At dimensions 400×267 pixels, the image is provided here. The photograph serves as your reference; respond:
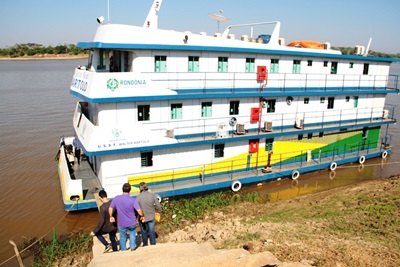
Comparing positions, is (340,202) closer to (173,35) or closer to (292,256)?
(292,256)

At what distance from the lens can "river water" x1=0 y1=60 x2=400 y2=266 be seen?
1277 cm

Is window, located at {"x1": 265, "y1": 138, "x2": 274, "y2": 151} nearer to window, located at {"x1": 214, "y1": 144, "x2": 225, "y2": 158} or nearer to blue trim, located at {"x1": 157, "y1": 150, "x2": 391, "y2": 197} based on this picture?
blue trim, located at {"x1": 157, "y1": 150, "x2": 391, "y2": 197}

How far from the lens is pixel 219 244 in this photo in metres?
9.92

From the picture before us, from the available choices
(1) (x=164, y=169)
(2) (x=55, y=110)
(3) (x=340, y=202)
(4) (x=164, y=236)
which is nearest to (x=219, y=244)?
(4) (x=164, y=236)

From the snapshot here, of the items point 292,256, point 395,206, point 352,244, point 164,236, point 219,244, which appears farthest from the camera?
point 395,206

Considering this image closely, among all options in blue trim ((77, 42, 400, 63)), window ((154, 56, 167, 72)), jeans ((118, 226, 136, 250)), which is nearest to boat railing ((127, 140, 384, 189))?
window ((154, 56, 167, 72))

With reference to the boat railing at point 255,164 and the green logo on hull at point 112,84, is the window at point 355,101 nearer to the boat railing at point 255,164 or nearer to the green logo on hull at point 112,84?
the boat railing at point 255,164

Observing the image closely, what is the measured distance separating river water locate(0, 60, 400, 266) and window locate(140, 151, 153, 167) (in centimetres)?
270

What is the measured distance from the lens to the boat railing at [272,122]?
1436cm

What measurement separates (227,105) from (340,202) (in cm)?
622

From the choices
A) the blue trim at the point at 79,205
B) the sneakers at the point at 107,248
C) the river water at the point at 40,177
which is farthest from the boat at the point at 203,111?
the sneakers at the point at 107,248

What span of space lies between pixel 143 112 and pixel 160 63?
2.06 metres

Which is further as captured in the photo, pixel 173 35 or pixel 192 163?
pixel 192 163

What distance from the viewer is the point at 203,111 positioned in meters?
14.9
